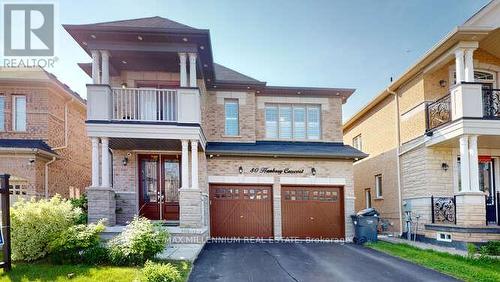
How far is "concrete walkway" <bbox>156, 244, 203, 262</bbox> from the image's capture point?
8700 millimetres

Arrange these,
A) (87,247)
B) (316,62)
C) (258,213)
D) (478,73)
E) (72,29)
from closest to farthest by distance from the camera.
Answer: (87,247) → (72,29) → (478,73) → (258,213) → (316,62)

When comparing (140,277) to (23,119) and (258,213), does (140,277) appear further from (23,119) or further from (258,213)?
(23,119)

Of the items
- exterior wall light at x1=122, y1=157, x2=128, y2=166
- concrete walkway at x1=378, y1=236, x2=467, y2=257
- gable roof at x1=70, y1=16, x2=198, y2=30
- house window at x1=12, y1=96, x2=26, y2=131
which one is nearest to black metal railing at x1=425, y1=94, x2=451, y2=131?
concrete walkway at x1=378, y1=236, x2=467, y2=257

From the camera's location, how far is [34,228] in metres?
7.94

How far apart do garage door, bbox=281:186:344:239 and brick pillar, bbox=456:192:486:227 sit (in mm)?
4625

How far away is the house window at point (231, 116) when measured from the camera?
49.5 ft

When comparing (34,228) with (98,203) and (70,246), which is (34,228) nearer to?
(70,246)

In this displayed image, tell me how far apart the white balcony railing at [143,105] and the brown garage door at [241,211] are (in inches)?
147

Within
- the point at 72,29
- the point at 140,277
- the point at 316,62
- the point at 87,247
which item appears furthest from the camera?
the point at 316,62

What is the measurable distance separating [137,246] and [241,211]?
277 inches

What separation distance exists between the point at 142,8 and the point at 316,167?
9582 mm

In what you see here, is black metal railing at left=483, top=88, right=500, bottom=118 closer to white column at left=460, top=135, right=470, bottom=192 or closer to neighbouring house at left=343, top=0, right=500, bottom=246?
neighbouring house at left=343, top=0, right=500, bottom=246

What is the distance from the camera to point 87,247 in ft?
26.1

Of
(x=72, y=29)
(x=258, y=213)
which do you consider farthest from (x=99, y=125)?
(x=258, y=213)
